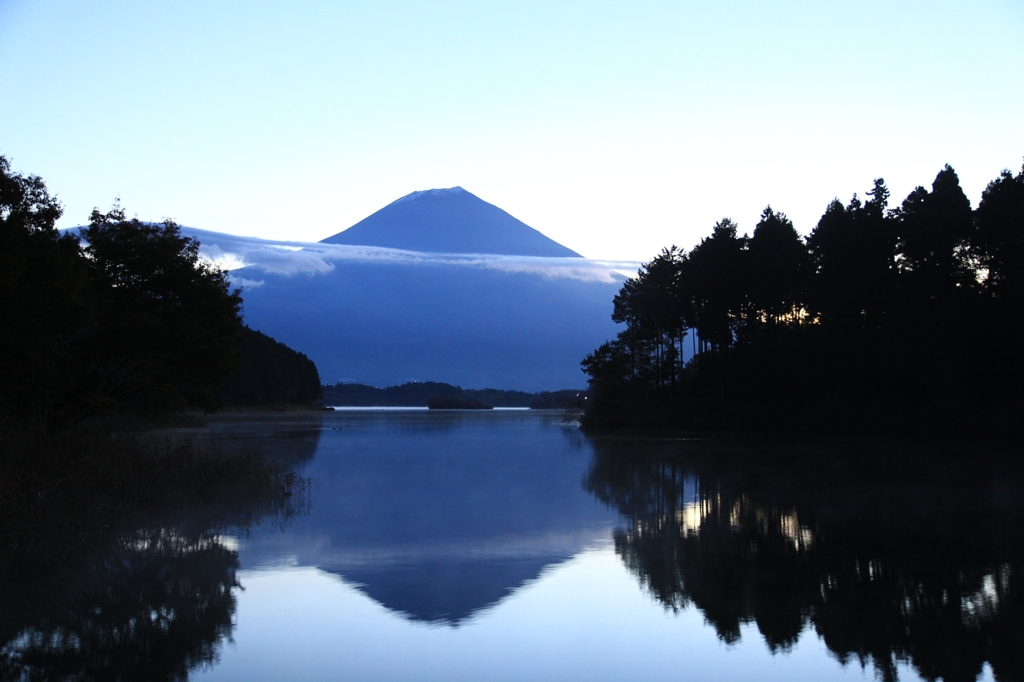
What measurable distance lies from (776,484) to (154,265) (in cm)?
1481

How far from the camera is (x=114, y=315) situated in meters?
18.8

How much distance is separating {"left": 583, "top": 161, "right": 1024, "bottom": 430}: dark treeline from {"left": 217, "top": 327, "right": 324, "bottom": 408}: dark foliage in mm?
62935

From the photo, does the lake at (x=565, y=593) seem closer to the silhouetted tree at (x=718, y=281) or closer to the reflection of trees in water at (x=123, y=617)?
the reflection of trees in water at (x=123, y=617)

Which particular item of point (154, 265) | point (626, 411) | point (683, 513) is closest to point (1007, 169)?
point (626, 411)

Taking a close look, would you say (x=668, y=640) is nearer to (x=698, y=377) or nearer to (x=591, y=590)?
(x=591, y=590)

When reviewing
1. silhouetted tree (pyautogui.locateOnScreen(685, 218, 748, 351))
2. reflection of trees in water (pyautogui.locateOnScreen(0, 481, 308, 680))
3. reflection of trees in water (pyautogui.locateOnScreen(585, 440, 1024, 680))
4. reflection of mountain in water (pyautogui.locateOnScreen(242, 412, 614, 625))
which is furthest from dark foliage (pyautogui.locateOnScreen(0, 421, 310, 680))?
→ silhouetted tree (pyautogui.locateOnScreen(685, 218, 748, 351))

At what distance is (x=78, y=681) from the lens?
5574 mm

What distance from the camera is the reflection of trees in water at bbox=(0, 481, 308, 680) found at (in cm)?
598

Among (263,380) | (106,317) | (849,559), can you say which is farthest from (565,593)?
(263,380)

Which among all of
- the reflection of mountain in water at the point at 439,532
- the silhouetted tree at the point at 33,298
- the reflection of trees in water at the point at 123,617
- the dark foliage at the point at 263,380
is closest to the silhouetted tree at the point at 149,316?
the silhouetted tree at the point at 33,298

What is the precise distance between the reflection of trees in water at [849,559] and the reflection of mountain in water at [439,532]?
1.09 meters

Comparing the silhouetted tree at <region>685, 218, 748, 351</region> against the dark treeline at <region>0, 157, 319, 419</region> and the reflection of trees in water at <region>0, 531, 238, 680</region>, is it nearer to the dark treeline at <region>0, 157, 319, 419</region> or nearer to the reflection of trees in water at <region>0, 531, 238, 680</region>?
the dark treeline at <region>0, 157, 319, 419</region>

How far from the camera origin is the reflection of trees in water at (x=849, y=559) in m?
6.70

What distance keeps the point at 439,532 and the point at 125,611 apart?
5.62 meters
